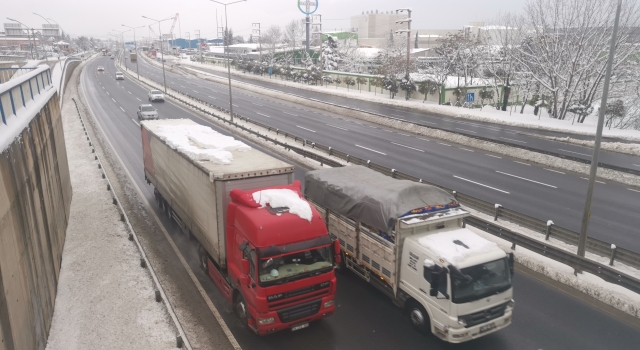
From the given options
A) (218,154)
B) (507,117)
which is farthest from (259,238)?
(507,117)

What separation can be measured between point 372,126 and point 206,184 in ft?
95.0

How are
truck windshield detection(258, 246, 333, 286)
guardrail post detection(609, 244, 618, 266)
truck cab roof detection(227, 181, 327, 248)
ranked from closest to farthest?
truck windshield detection(258, 246, 333, 286) < truck cab roof detection(227, 181, 327, 248) < guardrail post detection(609, 244, 618, 266)

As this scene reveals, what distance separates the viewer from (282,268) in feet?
29.2

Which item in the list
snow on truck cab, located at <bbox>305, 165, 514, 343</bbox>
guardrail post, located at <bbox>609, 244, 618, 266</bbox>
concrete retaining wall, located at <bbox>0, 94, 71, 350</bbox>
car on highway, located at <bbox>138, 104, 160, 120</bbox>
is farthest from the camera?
car on highway, located at <bbox>138, 104, 160, 120</bbox>

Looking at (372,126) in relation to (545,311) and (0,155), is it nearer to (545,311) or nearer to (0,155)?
(545,311)

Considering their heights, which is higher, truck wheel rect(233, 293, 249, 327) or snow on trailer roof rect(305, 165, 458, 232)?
snow on trailer roof rect(305, 165, 458, 232)

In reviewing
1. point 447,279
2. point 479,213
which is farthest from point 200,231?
point 479,213

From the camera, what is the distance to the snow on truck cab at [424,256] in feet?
28.3

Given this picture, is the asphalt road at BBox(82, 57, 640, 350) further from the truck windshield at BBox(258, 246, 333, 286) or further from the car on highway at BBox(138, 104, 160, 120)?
the car on highway at BBox(138, 104, 160, 120)

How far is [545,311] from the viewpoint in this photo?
10.5 metres

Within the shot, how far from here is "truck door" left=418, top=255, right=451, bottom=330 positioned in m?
8.61

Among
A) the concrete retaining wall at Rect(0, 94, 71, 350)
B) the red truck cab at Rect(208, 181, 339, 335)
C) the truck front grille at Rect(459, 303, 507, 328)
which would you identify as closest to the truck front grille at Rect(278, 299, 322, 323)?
the red truck cab at Rect(208, 181, 339, 335)

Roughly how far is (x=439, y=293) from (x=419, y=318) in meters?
1.06

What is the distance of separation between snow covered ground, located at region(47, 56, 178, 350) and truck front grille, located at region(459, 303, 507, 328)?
248 inches
